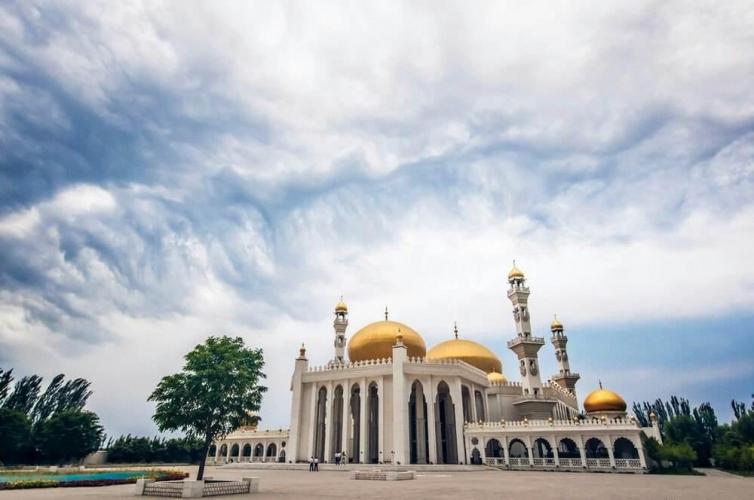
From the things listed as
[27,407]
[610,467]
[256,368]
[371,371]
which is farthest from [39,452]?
[610,467]

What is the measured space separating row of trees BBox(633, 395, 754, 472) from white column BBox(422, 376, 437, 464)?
16653mm

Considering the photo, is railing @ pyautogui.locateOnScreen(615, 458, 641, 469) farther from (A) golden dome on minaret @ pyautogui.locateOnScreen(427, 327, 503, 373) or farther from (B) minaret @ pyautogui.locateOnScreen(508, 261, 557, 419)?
(A) golden dome on minaret @ pyautogui.locateOnScreen(427, 327, 503, 373)

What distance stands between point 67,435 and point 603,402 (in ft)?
179

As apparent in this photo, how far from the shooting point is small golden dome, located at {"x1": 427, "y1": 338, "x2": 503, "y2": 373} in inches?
1857

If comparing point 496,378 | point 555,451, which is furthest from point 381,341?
point 555,451

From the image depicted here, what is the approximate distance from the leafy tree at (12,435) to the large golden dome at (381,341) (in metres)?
33.4

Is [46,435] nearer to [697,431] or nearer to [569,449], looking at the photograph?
[569,449]

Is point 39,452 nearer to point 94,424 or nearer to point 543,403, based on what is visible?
point 94,424

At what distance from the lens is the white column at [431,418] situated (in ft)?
116

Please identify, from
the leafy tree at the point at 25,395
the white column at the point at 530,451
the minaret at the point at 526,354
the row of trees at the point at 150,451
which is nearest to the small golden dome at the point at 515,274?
the minaret at the point at 526,354

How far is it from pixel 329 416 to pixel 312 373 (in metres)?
4.25

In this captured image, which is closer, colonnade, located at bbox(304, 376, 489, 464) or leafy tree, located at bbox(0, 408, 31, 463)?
colonnade, located at bbox(304, 376, 489, 464)

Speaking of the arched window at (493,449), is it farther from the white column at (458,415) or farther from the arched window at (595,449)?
the arched window at (595,449)

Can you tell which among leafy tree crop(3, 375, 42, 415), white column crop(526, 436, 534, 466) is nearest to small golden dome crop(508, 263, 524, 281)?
white column crop(526, 436, 534, 466)
